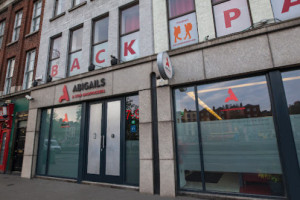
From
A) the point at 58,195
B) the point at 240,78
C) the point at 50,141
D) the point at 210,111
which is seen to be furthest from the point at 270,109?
the point at 50,141

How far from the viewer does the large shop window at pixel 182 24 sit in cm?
664

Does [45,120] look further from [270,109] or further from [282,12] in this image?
[282,12]

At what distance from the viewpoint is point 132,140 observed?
6.80m

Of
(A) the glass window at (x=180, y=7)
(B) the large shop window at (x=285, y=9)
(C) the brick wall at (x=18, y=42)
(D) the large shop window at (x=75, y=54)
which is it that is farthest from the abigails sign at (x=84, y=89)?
(B) the large shop window at (x=285, y=9)

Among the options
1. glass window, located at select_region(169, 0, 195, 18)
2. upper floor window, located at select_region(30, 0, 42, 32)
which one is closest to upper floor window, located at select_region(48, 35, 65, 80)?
upper floor window, located at select_region(30, 0, 42, 32)

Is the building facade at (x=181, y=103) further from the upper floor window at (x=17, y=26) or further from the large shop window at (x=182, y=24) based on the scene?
the upper floor window at (x=17, y=26)

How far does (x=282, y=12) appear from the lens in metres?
5.42

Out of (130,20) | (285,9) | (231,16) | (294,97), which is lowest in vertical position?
(294,97)

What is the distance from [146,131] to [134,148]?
942 millimetres

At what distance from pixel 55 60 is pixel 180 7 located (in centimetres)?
735

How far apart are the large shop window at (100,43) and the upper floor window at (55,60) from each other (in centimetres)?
221

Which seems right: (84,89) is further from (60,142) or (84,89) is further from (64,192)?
(64,192)

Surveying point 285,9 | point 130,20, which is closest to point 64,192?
point 130,20

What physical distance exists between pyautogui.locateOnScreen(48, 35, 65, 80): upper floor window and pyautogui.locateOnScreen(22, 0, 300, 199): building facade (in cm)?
81
